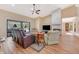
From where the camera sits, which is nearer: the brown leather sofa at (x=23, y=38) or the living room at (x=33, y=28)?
the living room at (x=33, y=28)

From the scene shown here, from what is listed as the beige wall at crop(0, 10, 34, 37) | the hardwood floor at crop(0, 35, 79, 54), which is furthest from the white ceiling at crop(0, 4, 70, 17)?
the hardwood floor at crop(0, 35, 79, 54)

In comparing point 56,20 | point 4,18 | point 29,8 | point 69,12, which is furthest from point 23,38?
point 69,12

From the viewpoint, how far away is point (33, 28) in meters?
2.86

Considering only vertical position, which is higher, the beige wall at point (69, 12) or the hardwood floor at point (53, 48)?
the beige wall at point (69, 12)

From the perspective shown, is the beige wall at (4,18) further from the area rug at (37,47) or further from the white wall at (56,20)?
the white wall at (56,20)

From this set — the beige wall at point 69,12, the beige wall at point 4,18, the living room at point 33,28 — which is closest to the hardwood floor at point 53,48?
the living room at point 33,28

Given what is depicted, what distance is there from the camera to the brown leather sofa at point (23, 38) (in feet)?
9.41

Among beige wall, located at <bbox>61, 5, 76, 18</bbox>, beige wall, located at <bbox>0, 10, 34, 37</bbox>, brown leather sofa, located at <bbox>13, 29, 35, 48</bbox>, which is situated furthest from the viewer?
brown leather sofa, located at <bbox>13, 29, 35, 48</bbox>

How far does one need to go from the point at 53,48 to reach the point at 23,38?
0.99m

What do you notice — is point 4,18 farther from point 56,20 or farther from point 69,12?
point 69,12

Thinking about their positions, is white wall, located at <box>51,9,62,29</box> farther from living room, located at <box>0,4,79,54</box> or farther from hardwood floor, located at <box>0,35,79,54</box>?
hardwood floor, located at <box>0,35,79,54</box>

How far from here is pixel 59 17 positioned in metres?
2.86

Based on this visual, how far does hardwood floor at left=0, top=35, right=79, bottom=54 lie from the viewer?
269cm
